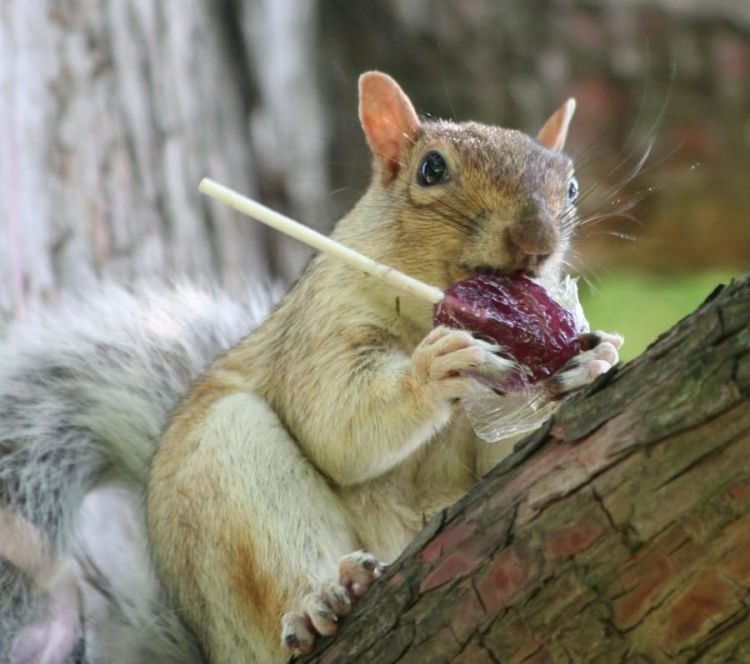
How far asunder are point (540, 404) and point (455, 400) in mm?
205

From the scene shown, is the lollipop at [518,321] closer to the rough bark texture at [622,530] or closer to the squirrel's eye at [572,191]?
the rough bark texture at [622,530]

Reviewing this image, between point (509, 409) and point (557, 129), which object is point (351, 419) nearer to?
point (509, 409)

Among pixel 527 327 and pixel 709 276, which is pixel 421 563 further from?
pixel 709 276

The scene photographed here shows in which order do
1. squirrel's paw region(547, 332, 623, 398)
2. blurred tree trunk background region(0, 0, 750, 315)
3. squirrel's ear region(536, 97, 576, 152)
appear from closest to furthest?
squirrel's paw region(547, 332, 623, 398) < squirrel's ear region(536, 97, 576, 152) < blurred tree trunk background region(0, 0, 750, 315)

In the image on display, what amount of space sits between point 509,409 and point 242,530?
53 cm

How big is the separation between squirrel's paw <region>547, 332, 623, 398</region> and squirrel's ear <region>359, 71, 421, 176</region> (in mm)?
820

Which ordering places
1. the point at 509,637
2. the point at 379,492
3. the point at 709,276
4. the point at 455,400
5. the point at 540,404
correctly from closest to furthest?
the point at 509,637, the point at 540,404, the point at 455,400, the point at 379,492, the point at 709,276

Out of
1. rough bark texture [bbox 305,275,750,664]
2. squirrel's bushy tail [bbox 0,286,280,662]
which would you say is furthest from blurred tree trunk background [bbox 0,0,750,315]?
rough bark texture [bbox 305,275,750,664]

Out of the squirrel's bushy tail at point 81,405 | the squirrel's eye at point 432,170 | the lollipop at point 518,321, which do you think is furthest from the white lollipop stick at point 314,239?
the squirrel's bushy tail at point 81,405

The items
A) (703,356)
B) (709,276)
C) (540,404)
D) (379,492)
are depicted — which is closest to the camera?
(703,356)

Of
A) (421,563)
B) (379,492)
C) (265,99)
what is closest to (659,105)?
(265,99)

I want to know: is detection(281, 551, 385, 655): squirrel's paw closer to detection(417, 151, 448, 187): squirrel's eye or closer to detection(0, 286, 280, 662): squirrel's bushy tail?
detection(0, 286, 280, 662): squirrel's bushy tail

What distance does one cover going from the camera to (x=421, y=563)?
6.27 ft

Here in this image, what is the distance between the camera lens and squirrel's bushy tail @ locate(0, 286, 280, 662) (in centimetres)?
261
